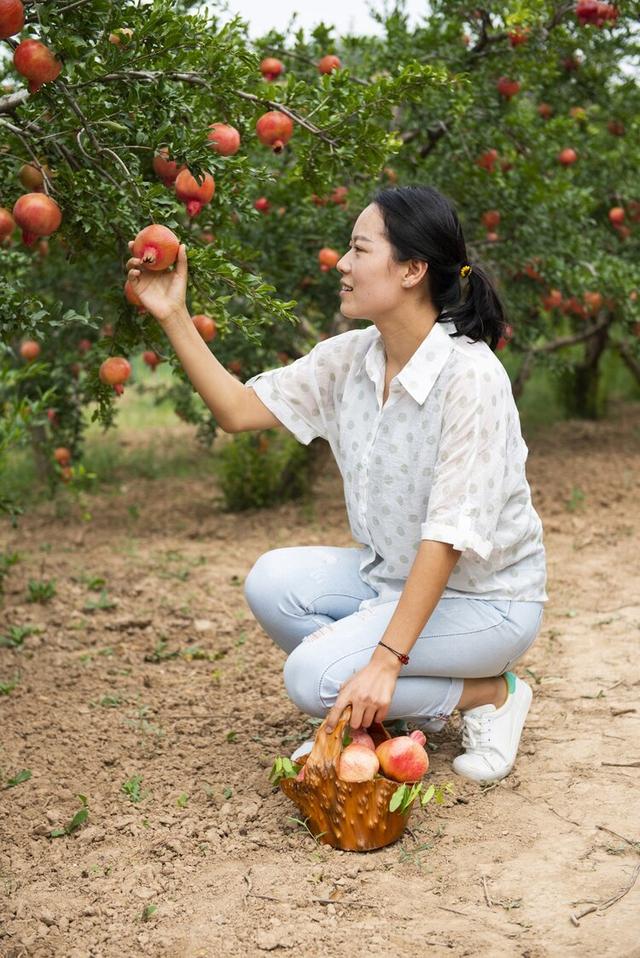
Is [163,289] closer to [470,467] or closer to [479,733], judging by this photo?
[470,467]

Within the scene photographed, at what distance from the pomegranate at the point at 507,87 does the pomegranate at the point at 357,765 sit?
3278mm

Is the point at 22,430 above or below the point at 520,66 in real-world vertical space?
below

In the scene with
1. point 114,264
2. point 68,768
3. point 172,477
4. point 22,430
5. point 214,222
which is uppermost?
point 214,222

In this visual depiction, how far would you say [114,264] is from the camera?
17.1ft

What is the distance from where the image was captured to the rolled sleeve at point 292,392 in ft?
9.40

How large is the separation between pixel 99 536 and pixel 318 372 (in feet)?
9.53

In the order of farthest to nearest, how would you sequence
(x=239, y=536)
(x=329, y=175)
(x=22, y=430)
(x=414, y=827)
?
(x=239, y=536) < (x=22, y=430) < (x=329, y=175) < (x=414, y=827)

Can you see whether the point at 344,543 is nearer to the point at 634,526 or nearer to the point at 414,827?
the point at 634,526

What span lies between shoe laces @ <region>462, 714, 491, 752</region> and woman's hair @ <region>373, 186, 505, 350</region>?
93 cm

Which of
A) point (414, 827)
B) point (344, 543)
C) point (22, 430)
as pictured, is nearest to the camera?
point (414, 827)

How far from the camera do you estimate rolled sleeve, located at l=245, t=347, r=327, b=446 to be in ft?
9.40

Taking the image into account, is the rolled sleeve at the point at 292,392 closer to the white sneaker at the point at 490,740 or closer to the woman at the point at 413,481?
the woman at the point at 413,481

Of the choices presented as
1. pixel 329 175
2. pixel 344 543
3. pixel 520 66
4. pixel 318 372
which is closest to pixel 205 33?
pixel 329 175

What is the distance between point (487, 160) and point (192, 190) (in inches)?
95.8
